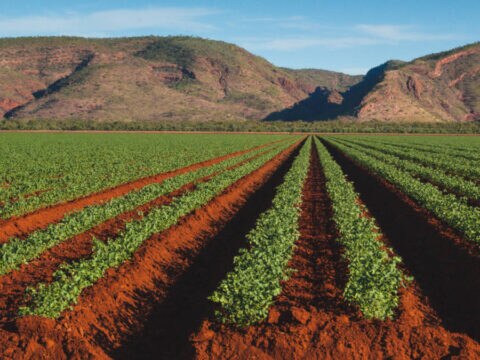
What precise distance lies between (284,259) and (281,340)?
132 inches

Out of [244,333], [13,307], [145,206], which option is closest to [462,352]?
[244,333]

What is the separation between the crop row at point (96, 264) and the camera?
7629 mm

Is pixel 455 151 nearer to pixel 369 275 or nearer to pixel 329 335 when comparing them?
pixel 369 275

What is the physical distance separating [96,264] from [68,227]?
144 inches

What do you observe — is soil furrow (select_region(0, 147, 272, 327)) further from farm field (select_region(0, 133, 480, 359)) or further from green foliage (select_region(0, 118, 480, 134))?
green foliage (select_region(0, 118, 480, 134))

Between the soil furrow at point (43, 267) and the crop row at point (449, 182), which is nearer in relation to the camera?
the soil furrow at point (43, 267)

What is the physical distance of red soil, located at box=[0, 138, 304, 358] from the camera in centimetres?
676

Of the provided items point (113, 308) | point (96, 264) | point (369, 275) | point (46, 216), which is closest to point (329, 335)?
point (369, 275)

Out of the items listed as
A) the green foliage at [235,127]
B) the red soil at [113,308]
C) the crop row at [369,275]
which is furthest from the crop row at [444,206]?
the green foliage at [235,127]

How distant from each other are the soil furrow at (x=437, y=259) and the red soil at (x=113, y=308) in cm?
583

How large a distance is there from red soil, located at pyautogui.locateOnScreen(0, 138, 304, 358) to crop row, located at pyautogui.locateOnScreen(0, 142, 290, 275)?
229cm

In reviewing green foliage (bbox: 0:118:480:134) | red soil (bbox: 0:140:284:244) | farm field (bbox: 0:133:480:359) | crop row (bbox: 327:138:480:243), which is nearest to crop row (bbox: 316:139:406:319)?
farm field (bbox: 0:133:480:359)

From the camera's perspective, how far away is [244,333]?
696 centimetres

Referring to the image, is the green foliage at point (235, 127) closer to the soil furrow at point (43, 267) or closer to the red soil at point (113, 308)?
the soil furrow at point (43, 267)
